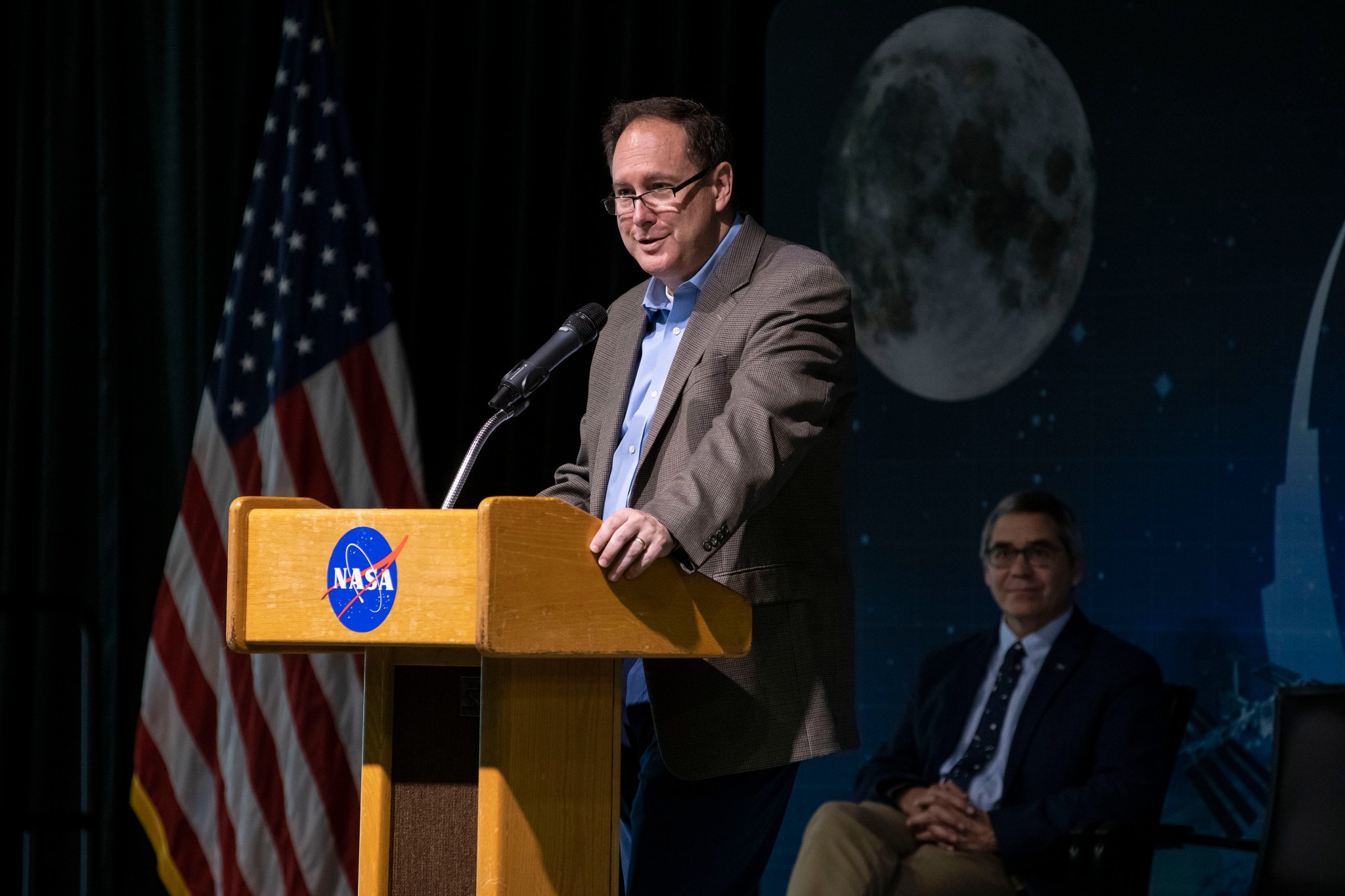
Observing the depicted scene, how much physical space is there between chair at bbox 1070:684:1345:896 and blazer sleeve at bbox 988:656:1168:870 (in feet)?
0.35

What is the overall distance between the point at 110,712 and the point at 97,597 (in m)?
0.35

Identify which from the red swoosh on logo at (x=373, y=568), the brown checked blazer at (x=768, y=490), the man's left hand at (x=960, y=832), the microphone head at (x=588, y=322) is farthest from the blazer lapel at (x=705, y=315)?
the man's left hand at (x=960, y=832)

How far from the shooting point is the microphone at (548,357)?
1652 mm

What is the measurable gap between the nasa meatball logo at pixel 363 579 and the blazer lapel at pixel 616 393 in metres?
0.49

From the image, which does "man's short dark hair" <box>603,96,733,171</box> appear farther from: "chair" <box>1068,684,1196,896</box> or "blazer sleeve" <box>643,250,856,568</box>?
"chair" <box>1068,684,1196,896</box>

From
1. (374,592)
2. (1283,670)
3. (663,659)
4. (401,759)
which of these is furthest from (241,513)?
(1283,670)

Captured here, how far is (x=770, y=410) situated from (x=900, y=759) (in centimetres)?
214

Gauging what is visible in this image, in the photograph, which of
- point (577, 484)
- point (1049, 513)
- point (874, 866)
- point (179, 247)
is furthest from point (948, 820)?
point (179, 247)

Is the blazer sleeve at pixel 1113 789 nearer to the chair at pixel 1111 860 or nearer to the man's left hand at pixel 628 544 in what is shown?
the chair at pixel 1111 860

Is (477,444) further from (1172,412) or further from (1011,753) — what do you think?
(1172,412)

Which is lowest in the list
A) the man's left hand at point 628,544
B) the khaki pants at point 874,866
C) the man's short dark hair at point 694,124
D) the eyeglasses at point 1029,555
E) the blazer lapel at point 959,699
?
the khaki pants at point 874,866

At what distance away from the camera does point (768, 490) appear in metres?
1.58

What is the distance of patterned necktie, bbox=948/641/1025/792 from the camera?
331 centimetres

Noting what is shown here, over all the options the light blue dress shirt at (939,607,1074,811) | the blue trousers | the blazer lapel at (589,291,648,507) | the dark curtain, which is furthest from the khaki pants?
the blazer lapel at (589,291,648,507)
